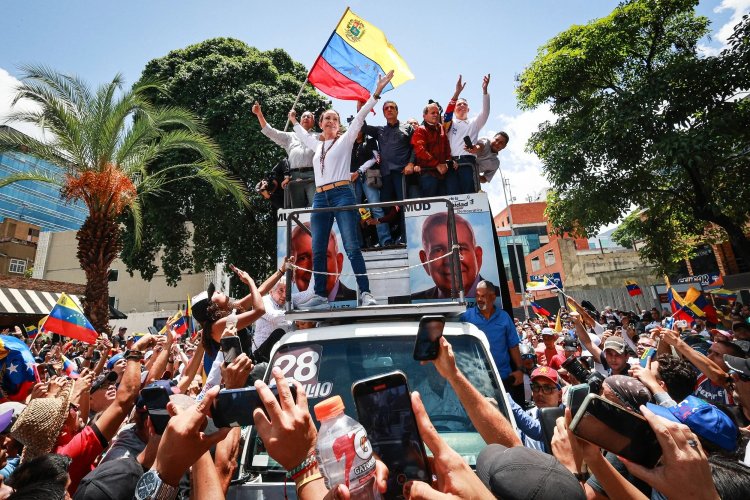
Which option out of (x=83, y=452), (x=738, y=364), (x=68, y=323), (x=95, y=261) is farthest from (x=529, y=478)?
(x=95, y=261)

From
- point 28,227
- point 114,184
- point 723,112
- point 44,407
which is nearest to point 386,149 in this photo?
point 44,407

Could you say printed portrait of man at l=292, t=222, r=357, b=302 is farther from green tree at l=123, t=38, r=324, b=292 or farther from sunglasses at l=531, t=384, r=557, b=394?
green tree at l=123, t=38, r=324, b=292

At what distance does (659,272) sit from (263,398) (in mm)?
17727

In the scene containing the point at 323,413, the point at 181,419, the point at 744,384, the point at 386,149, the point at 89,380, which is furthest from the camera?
the point at 386,149

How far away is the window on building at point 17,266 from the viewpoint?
127 feet

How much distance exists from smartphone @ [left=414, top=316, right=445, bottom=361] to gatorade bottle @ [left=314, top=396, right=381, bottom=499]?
534 millimetres

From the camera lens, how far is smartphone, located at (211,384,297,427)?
1372 mm

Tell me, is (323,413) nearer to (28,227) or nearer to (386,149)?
(386,149)

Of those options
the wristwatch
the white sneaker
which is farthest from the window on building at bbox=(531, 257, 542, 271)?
the wristwatch

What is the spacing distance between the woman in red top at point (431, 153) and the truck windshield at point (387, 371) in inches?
117

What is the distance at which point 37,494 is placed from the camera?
1809mm

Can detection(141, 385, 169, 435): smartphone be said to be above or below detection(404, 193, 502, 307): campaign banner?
below

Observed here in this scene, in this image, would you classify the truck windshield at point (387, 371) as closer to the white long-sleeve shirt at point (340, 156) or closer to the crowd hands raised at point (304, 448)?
the crowd hands raised at point (304, 448)

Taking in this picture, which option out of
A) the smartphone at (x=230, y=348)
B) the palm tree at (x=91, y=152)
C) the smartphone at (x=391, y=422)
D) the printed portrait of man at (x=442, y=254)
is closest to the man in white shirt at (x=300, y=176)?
the printed portrait of man at (x=442, y=254)
